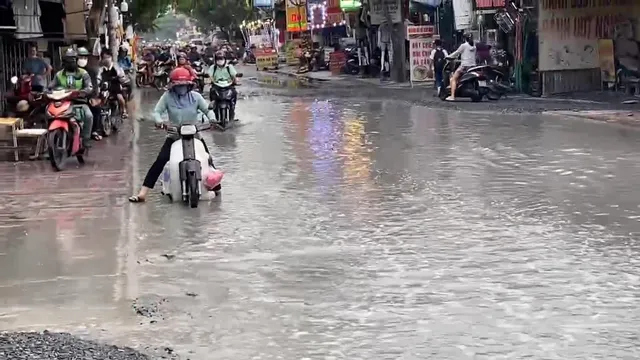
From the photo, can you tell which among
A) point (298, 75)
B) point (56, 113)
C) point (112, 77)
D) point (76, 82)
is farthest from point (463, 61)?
point (298, 75)

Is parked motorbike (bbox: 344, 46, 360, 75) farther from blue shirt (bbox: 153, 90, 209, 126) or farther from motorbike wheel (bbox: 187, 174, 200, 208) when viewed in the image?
motorbike wheel (bbox: 187, 174, 200, 208)

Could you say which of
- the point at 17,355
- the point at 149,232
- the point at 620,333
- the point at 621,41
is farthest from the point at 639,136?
the point at 17,355

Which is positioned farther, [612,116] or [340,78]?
[340,78]

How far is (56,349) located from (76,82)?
35.1 ft

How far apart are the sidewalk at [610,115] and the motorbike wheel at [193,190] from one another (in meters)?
10.9

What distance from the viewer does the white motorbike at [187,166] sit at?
11516mm

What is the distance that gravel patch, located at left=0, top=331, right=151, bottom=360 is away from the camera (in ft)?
19.5

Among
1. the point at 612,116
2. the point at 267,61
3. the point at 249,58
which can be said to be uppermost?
the point at 249,58

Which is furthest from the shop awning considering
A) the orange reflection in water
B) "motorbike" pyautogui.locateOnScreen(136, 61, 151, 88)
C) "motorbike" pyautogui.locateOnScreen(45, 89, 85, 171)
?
"motorbike" pyautogui.locateOnScreen(136, 61, 151, 88)

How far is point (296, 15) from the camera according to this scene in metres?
59.8

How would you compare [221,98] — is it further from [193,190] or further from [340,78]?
[340,78]

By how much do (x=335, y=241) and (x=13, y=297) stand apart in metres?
3.00

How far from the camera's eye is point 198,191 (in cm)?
1158

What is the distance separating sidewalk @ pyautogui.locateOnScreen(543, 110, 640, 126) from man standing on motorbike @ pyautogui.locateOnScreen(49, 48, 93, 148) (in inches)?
392
